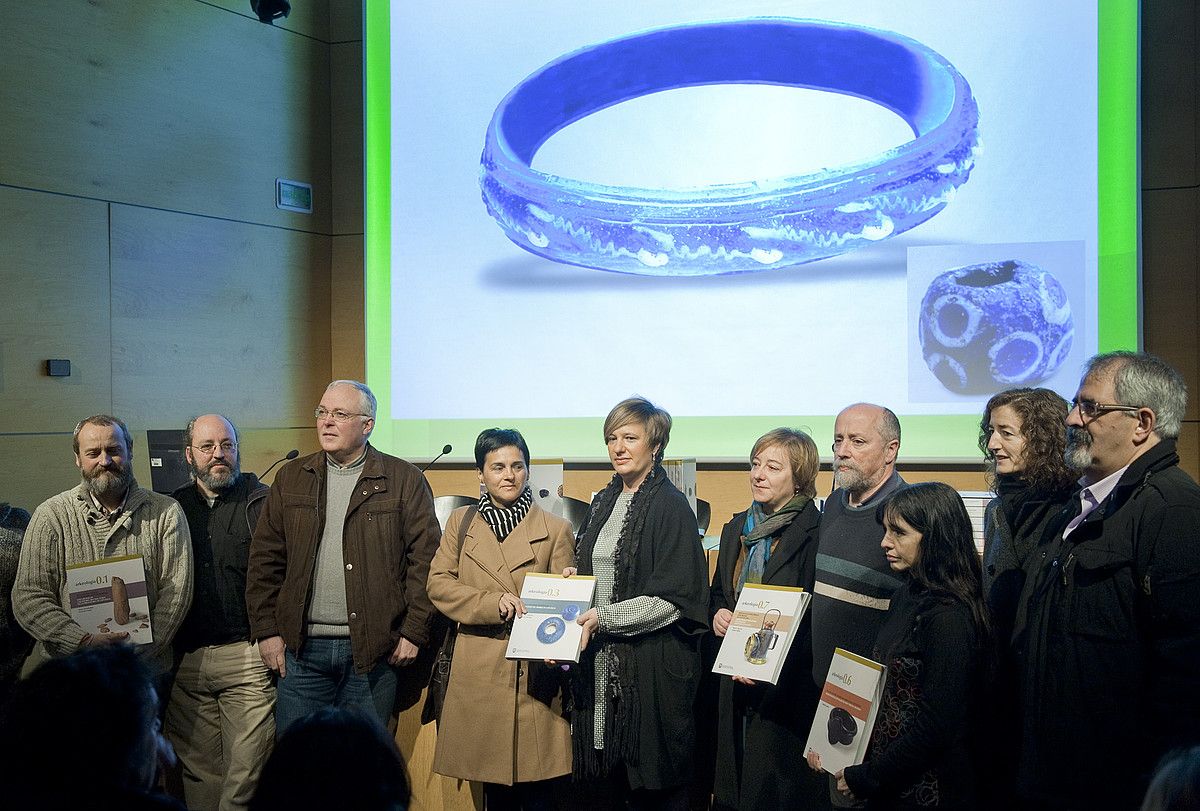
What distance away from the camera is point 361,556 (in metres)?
2.91

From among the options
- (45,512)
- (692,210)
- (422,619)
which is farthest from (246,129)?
(422,619)

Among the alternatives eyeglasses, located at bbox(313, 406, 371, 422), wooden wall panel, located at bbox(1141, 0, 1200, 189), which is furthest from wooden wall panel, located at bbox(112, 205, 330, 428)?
wooden wall panel, located at bbox(1141, 0, 1200, 189)

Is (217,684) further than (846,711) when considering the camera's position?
Yes

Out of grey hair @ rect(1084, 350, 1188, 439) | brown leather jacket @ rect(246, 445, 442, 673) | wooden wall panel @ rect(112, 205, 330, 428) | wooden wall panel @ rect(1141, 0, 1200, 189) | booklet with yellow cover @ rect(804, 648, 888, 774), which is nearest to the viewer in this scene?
Answer: grey hair @ rect(1084, 350, 1188, 439)

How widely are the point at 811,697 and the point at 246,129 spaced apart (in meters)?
4.56

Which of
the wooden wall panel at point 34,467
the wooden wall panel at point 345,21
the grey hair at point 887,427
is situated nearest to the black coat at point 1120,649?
the grey hair at point 887,427

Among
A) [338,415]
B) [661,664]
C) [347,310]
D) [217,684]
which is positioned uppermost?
[347,310]

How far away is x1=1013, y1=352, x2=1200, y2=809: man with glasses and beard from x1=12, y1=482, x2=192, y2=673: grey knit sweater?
2.34 meters

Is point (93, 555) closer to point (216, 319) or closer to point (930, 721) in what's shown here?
point (930, 721)

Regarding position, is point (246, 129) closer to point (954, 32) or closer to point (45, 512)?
point (45, 512)

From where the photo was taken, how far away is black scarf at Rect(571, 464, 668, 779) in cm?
265

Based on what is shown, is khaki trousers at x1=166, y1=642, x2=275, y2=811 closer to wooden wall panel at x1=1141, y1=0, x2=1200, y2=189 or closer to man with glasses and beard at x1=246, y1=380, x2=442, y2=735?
man with glasses and beard at x1=246, y1=380, x2=442, y2=735

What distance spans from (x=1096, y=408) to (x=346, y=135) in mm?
4987

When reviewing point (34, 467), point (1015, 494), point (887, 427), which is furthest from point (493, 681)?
point (34, 467)
